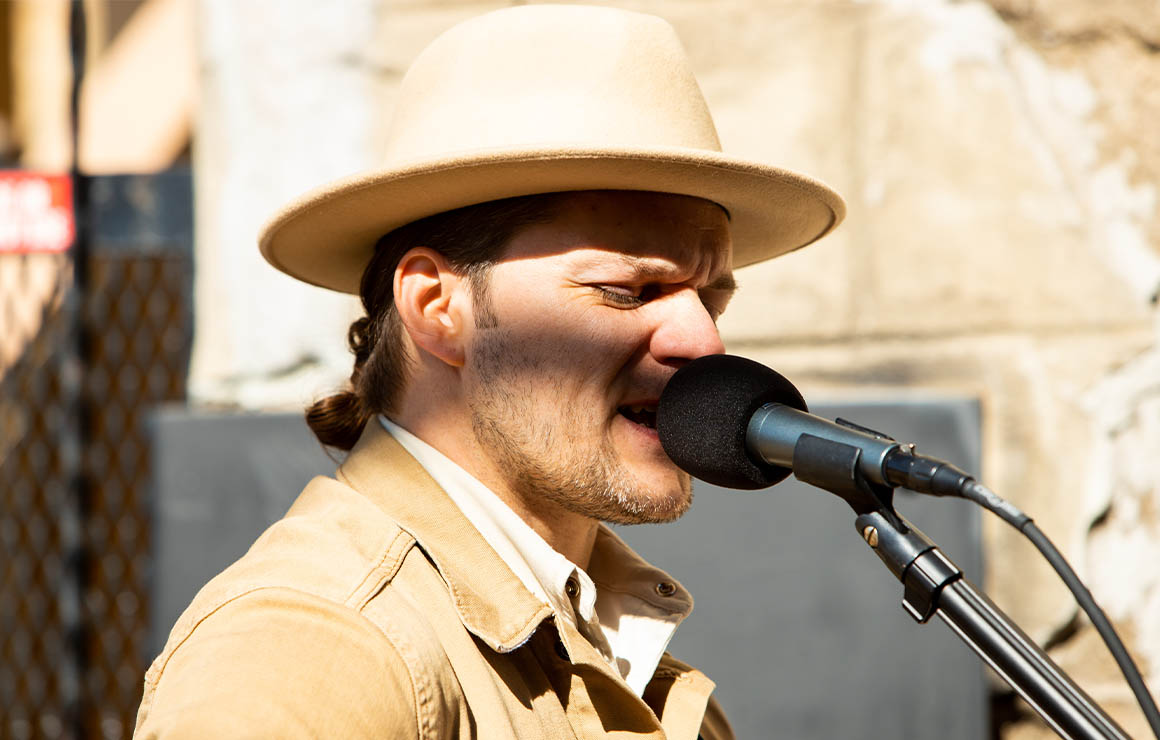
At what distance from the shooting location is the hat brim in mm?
1526

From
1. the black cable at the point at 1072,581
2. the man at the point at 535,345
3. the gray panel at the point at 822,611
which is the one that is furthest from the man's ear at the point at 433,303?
the gray panel at the point at 822,611

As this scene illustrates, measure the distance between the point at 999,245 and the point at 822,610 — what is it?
0.93 m

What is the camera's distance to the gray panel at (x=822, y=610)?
2609 mm

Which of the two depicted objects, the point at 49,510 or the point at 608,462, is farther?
the point at 49,510

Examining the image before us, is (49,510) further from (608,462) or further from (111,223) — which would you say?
(608,462)

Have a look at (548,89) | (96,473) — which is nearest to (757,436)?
(548,89)

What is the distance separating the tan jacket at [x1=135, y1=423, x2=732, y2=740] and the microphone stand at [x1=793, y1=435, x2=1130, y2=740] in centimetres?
44

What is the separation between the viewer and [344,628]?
1.19 metres

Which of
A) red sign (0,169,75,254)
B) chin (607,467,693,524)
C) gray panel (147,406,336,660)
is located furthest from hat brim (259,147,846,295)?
red sign (0,169,75,254)

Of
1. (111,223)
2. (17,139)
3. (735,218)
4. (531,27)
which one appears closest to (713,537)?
(735,218)

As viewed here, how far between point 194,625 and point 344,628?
17 centimetres

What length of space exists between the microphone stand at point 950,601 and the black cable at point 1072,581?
0.04 meters

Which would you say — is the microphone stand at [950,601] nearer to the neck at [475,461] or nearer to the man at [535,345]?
the man at [535,345]

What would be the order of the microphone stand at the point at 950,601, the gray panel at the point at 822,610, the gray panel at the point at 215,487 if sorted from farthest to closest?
the gray panel at the point at 215,487 → the gray panel at the point at 822,610 → the microphone stand at the point at 950,601
